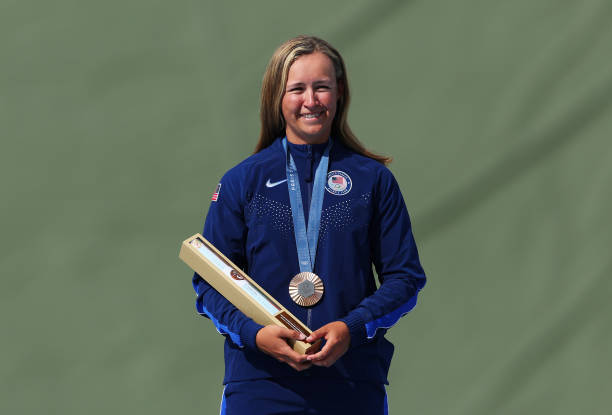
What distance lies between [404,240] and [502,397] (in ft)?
3.78

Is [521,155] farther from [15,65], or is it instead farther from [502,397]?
[15,65]

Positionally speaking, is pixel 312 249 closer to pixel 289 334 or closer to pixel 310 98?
pixel 289 334

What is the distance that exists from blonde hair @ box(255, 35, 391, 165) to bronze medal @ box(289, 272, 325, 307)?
0.36 metres

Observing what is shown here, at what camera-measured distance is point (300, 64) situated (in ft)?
7.68

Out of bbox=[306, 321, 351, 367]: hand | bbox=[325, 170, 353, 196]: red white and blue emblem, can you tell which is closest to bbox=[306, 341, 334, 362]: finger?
bbox=[306, 321, 351, 367]: hand

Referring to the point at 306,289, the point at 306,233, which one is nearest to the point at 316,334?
the point at 306,289

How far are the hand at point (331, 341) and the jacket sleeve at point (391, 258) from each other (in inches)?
3.2

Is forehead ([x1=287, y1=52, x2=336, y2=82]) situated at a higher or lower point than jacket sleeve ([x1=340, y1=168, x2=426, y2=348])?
higher

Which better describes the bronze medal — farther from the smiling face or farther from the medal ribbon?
the smiling face

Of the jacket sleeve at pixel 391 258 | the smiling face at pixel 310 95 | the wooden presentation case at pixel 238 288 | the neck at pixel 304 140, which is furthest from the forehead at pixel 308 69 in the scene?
the wooden presentation case at pixel 238 288

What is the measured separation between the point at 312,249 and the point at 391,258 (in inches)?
7.3

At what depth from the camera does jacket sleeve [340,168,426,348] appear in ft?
7.38

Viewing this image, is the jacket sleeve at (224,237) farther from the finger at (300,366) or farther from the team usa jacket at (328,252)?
the finger at (300,366)

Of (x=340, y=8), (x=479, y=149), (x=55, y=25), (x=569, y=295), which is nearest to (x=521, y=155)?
(x=479, y=149)
